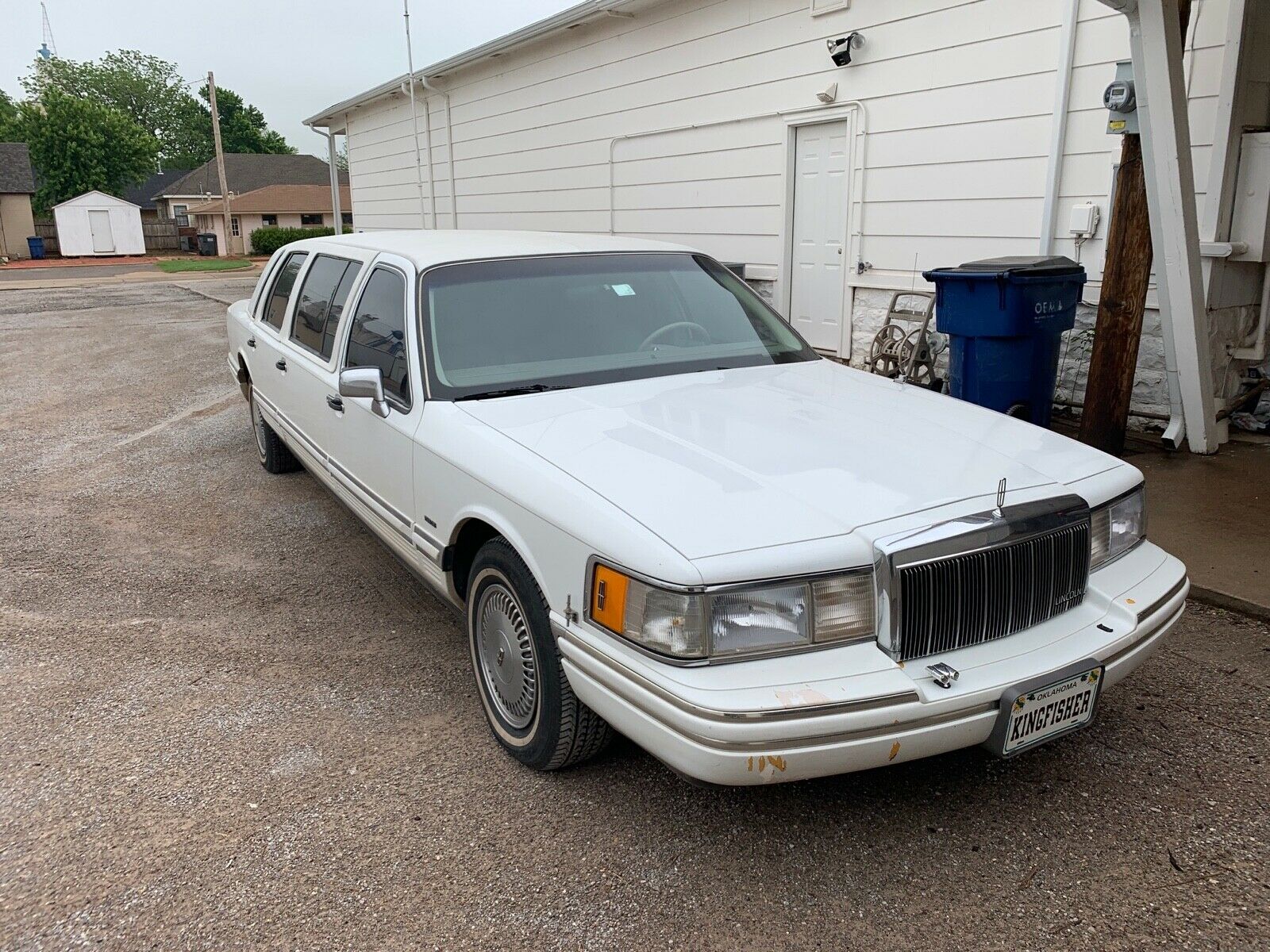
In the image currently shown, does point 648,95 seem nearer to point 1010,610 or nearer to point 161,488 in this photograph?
point 161,488

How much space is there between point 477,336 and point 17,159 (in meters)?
61.0

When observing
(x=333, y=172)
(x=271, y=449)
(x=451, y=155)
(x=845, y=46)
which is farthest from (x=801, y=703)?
(x=333, y=172)

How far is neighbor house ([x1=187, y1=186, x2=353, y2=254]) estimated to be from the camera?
51781 millimetres

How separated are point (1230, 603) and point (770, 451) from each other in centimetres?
243

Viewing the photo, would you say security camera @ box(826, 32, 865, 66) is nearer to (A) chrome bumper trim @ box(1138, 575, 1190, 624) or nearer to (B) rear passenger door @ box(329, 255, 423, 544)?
(B) rear passenger door @ box(329, 255, 423, 544)

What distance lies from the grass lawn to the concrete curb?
3717 centimetres

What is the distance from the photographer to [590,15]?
10945 mm

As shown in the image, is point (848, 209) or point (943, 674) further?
point (848, 209)

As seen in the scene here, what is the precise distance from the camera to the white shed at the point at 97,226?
50.9m

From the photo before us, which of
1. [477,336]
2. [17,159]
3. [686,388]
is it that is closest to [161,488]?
[477,336]

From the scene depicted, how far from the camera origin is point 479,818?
2.80 m

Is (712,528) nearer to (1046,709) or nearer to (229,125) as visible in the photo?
(1046,709)

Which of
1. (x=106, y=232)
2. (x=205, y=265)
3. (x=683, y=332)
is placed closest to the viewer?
(x=683, y=332)

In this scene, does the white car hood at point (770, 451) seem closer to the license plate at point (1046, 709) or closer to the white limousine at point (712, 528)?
the white limousine at point (712, 528)
